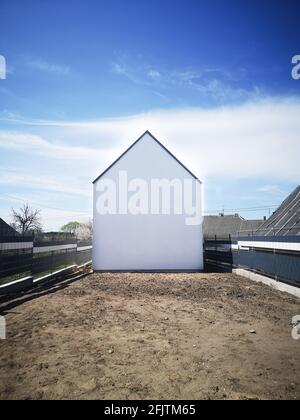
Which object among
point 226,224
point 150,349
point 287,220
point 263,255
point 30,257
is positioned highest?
point 226,224

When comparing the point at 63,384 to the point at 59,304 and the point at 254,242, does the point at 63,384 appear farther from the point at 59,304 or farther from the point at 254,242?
the point at 254,242

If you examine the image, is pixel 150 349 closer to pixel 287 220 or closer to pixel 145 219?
pixel 145 219

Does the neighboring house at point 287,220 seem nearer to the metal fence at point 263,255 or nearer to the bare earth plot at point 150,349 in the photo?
the metal fence at point 263,255

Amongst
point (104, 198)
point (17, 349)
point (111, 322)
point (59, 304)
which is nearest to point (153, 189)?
point (104, 198)

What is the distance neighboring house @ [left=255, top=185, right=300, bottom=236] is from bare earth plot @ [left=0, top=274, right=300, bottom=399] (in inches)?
254

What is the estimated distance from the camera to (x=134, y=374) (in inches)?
143

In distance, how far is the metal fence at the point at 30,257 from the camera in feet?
26.9

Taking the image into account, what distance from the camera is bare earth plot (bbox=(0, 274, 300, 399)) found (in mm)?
3279

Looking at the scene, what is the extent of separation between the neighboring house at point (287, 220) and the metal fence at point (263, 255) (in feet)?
7.71

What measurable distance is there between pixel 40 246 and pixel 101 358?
7611mm

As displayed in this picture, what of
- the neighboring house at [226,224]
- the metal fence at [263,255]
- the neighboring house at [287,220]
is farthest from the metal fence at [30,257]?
the neighboring house at [226,224]

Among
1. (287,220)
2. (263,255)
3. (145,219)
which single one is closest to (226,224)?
(287,220)

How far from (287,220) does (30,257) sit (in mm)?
13714

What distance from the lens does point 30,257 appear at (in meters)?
9.84
